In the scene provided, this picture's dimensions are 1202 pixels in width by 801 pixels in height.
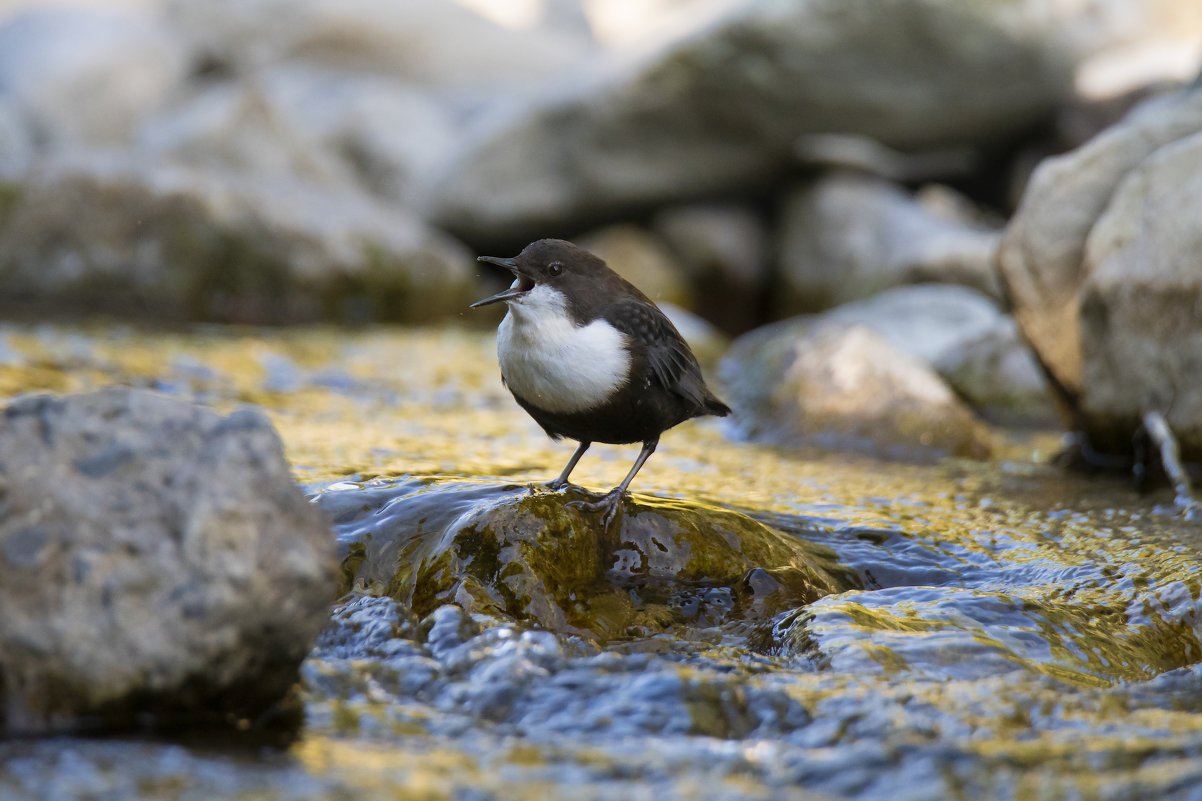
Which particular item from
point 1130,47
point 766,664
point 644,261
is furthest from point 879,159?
point 766,664

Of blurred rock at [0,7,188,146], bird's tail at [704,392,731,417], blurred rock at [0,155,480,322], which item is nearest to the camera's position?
bird's tail at [704,392,731,417]

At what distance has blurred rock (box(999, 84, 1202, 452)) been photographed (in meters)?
4.79

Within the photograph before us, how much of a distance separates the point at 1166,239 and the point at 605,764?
374 centimetres

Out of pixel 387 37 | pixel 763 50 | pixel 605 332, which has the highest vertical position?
pixel 387 37

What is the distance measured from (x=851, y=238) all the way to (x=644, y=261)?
2156 mm

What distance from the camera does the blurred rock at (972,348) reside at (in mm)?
7117

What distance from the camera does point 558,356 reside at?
132 inches

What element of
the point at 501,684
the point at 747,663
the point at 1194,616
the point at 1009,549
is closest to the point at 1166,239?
the point at 1009,549

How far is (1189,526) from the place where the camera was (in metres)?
4.25

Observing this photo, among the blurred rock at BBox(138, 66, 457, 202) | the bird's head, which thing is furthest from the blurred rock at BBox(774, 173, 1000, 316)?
the bird's head

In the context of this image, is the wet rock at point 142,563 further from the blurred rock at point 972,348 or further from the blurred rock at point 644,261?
the blurred rock at point 644,261

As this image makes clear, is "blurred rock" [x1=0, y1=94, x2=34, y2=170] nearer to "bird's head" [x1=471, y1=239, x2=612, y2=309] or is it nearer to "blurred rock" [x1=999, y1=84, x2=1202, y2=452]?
"bird's head" [x1=471, y1=239, x2=612, y2=309]

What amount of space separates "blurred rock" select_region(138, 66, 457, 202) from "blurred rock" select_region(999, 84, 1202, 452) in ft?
25.0

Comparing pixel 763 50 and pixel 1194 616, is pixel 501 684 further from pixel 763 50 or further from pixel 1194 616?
pixel 763 50
